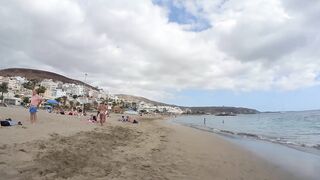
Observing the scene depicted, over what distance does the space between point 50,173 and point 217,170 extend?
4.04 meters

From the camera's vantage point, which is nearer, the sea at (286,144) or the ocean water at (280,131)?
the sea at (286,144)

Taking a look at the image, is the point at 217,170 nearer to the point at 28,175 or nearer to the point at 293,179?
the point at 293,179

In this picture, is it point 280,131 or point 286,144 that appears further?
point 280,131

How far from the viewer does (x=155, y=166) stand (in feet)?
25.0

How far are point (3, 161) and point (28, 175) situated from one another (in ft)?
3.28

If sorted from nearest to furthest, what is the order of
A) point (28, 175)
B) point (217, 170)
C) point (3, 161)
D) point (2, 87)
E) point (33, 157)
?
point (28, 175), point (3, 161), point (33, 157), point (217, 170), point (2, 87)

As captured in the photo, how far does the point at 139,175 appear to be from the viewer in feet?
21.1

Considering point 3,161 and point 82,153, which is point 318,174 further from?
point 3,161

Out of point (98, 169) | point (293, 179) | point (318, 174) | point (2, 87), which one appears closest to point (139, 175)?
point (98, 169)

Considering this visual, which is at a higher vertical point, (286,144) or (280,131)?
(280,131)

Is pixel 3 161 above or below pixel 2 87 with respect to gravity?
below

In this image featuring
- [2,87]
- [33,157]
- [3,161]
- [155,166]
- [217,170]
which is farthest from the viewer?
[2,87]

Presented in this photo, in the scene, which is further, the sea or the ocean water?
the ocean water

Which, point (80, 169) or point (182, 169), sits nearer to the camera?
point (80, 169)
